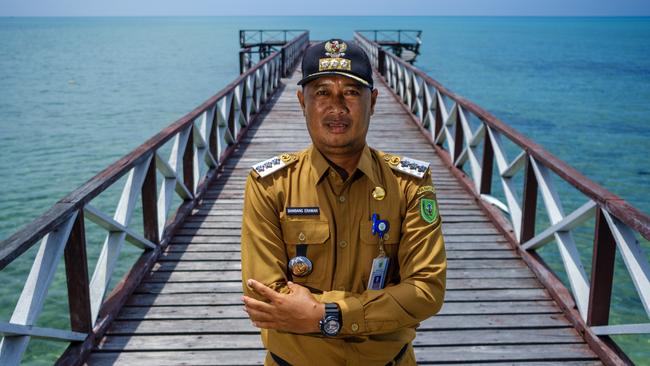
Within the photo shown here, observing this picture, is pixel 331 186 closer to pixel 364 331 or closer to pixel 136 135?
pixel 364 331

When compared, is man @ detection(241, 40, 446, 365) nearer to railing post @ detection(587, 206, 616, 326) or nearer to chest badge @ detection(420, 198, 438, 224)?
chest badge @ detection(420, 198, 438, 224)

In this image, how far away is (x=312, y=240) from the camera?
6.66ft

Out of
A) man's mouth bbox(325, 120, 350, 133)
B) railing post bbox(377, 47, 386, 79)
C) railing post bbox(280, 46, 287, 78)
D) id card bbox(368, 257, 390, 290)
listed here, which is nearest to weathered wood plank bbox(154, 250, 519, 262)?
id card bbox(368, 257, 390, 290)

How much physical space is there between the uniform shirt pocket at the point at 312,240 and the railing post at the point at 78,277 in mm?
1924

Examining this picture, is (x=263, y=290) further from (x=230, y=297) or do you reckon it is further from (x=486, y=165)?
(x=486, y=165)

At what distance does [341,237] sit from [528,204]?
3568 millimetres

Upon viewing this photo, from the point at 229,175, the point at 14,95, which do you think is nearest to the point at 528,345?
the point at 229,175

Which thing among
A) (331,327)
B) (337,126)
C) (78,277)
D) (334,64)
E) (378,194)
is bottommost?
(78,277)

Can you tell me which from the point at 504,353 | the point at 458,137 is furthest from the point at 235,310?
the point at 458,137

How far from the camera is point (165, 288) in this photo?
4680 mm

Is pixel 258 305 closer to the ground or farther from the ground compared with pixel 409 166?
closer to the ground

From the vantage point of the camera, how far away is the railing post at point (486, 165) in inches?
261

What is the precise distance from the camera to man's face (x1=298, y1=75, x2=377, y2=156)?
6.44 feet

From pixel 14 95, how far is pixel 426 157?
114ft
